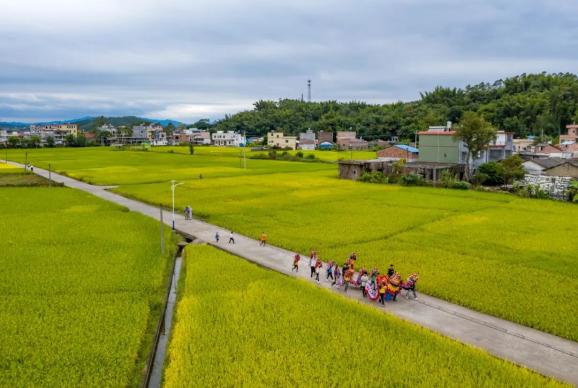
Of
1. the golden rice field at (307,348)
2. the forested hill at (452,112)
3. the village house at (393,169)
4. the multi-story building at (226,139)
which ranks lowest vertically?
the golden rice field at (307,348)

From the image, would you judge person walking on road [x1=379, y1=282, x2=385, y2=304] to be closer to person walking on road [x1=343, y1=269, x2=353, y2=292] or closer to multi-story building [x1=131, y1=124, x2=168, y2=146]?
person walking on road [x1=343, y1=269, x2=353, y2=292]

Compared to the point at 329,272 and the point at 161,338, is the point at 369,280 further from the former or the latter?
the point at 161,338

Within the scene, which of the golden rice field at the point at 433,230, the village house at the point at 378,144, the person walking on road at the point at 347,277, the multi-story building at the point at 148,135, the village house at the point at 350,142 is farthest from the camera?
the multi-story building at the point at 148,135

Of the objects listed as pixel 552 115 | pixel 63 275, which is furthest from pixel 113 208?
Answer: pixel 552 115

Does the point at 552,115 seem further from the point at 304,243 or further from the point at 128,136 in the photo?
the point at 128,136

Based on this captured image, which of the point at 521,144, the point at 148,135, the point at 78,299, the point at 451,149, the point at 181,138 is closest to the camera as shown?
the point at 78,299

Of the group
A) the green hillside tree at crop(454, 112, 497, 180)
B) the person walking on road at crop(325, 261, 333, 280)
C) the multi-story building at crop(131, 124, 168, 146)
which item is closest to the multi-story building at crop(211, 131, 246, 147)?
the multi-story building at crop(131, 124, 168, 146)

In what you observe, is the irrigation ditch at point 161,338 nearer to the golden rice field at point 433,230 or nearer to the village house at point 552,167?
the golden rice field at point 433,230

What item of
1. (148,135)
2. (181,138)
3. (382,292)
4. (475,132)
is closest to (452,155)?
(475,132)

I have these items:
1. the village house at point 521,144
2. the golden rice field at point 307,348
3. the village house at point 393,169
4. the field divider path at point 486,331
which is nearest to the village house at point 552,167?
the village house at point 393,169
